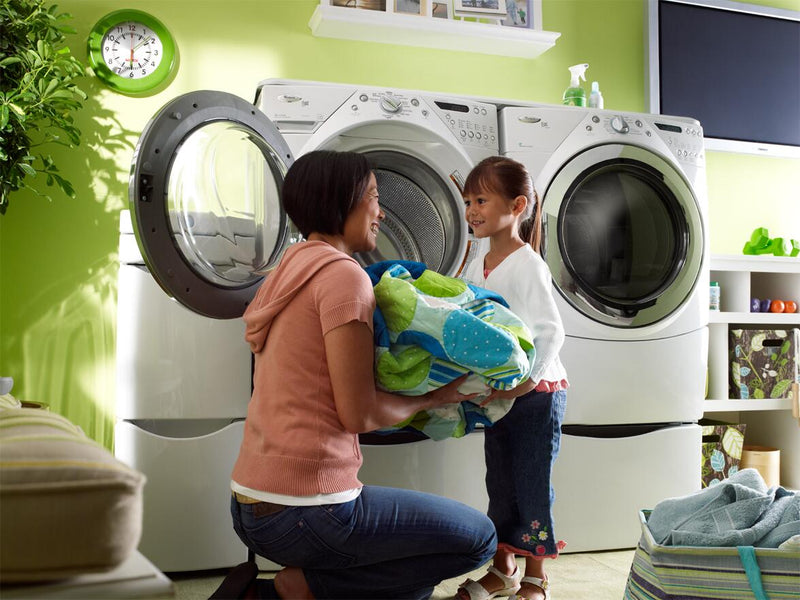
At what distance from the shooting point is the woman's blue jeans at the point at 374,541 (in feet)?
4.26

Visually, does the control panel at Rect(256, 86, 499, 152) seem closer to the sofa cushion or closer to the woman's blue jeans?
the woman's blue jeans

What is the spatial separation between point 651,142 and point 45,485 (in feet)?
7.04

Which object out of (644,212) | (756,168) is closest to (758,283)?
(756,168)

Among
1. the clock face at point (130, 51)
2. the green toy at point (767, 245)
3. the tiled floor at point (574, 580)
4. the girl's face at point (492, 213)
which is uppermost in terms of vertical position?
the clock face at point (130, 51)

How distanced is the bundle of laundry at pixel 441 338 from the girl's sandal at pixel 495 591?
55 cm

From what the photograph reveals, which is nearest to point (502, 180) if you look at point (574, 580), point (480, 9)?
point (574, 580)

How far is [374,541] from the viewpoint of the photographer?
1329 millimetres

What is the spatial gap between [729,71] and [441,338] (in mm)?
2661

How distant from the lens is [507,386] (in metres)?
1.41

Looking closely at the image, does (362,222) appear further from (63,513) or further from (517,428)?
(63,513)

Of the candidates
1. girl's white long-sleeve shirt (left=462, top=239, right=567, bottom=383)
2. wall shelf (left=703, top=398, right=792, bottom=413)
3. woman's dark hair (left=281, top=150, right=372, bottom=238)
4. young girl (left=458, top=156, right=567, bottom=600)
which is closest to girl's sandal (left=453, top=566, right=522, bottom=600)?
young girl (left=458, top=156, right=567, bottom=600)

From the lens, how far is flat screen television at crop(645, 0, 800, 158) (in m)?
3.28

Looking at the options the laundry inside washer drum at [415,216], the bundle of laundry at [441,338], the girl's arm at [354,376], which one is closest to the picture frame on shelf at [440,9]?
the laundry inside washer drum at [415,216]

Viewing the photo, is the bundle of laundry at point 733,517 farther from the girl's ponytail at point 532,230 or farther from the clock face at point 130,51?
the clock face at point 130,51
